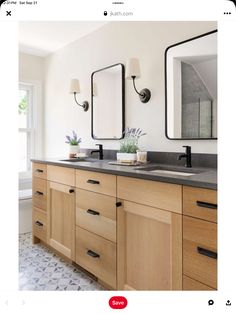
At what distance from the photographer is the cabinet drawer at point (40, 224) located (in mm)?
2004

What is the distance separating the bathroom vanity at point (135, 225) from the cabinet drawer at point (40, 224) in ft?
0.30

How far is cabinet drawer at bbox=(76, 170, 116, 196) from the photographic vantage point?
135 centimetres

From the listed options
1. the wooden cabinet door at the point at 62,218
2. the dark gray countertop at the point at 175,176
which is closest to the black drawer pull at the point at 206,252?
the dark gray countertop at the point at 175,176

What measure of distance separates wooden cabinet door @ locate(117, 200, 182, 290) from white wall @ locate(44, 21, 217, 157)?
0.58m

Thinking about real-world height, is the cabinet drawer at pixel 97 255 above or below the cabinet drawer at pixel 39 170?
below

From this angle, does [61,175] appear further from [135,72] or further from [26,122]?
[26,122]

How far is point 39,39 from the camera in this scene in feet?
7.64

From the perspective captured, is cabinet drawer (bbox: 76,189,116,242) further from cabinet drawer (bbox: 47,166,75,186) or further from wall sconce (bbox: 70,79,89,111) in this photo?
wall sconce (bbox: 70,79,89,111)

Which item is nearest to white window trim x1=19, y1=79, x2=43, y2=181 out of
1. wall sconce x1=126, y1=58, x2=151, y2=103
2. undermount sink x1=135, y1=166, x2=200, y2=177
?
wall sconce x1=126, y1=58, x2=151, y2=103

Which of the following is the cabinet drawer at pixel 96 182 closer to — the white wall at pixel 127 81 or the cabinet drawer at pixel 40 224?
the white wall at pixel 127 81

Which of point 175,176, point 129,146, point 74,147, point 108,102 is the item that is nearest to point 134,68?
point 108,102

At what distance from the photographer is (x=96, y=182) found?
145 cm
